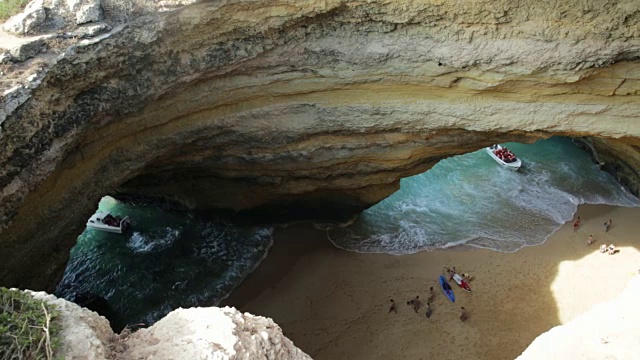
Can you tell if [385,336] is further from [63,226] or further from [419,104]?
[63,226]

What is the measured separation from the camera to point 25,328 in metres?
3.78

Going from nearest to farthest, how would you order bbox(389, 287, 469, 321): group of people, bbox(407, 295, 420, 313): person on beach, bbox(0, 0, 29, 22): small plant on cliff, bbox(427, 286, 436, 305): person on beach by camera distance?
bbox(0, 0, 29, 22): small plant on cliff → bbox(389, 287, 469, 321): group of people → bbox(407, 295, 420, 313): person on beach → bbox(427, 286, 436, 305): person on beach

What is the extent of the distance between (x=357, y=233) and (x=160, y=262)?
614cm

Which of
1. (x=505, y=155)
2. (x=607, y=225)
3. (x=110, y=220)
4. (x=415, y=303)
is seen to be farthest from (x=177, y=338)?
(x=505, y=155)

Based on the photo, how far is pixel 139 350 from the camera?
4211 mm

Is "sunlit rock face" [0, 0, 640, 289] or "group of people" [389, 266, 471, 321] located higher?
"sunlit rock face" [0, 0, 640, 289]

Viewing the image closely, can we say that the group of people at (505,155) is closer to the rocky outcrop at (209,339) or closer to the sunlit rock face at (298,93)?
the sunlit rock face at (298,93)

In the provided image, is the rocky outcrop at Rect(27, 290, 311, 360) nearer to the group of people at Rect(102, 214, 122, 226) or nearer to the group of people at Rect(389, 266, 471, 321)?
the group of people at Rect(389, 266, 471, 321)

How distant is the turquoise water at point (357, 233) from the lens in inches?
523

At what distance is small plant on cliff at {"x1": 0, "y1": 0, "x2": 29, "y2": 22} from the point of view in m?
8.02

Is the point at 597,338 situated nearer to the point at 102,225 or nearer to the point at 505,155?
the point at 505,155

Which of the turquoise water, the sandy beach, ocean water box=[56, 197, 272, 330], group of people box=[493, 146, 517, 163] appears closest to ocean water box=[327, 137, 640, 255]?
the turquoise water

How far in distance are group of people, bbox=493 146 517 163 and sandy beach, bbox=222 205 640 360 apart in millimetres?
3835

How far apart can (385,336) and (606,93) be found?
726 cm
